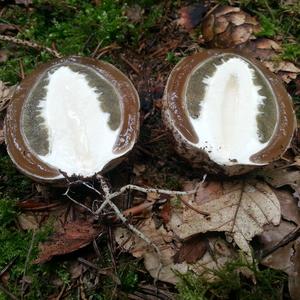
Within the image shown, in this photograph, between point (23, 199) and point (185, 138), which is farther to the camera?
point (23, 199)

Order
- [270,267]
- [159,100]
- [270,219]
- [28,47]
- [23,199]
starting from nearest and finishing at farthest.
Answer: [270,267]
[270,219]
[23,199]
[159,100]
[28,47]

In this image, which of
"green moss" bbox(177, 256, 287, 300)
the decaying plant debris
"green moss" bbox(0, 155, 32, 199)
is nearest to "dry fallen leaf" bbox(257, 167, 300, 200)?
the decaying plant debris

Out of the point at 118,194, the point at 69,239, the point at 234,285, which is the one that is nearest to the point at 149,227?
the point at 118,194

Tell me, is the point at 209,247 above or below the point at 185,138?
below

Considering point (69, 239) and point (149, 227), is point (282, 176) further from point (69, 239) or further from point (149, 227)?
point (69, 239)

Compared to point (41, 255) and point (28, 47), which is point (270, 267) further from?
point (28, 47)

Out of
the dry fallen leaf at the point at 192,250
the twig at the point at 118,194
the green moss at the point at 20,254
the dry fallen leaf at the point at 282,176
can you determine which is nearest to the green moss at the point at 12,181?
the green moss at the point at 20,254

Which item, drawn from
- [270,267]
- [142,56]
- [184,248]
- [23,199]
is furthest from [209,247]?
[142,56]
